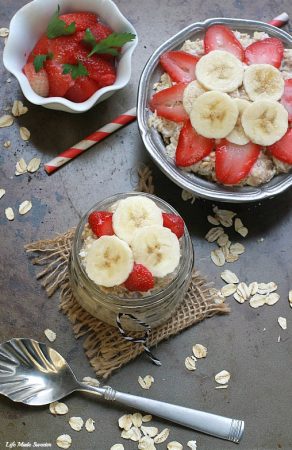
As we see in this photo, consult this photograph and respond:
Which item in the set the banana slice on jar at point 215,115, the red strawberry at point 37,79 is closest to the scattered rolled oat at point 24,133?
the red strawberry at point 37,79

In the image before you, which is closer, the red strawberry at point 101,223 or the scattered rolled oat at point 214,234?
the red strawberry at point 101,223

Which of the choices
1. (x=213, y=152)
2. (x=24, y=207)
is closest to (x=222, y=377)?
(x=213, y=152)

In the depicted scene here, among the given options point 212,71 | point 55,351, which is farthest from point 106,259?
point 212,71

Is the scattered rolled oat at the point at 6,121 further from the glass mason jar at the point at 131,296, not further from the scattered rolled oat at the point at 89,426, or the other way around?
the scattered rolled oat at the point at 89,426

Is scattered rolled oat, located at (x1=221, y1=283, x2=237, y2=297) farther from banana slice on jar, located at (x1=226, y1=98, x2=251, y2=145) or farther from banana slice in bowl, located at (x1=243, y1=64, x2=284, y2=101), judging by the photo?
banana slice in bowl, located at (x1=243, y1=64, x2=284, y2=101)

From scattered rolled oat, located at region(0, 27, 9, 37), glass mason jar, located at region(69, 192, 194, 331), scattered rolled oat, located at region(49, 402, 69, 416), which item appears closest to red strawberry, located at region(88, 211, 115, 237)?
glass mason jar, located at region(69, 192, 194, 331)

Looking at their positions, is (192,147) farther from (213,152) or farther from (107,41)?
(107,41)
